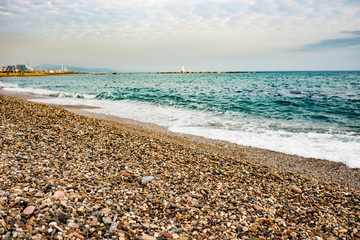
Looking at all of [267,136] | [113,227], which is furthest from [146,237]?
[267,136]

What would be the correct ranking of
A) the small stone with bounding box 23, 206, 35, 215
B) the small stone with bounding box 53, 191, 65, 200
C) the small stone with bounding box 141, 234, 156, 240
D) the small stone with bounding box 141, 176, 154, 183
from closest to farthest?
1. the small stone with bounding box 141, 234, 156, 240
2. the small stone with bounding box 23, 206, 35, 215
3. the small stone with bounding box 53, 191, 65, 200
4. the small stone with bounding box 141, 176, 154, 183

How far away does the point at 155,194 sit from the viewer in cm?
470

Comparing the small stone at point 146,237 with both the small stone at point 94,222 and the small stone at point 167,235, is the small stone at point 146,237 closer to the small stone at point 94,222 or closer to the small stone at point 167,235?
the small stone at point 167,235

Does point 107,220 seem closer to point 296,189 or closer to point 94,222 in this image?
point 94,222

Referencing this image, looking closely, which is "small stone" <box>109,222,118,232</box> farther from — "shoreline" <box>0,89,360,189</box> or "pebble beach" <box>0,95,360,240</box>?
"shoreline" <box>0,89,360,189</box>

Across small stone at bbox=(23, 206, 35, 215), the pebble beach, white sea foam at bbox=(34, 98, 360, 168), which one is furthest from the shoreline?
small stone at bbox=(23, 206, 35, 215)

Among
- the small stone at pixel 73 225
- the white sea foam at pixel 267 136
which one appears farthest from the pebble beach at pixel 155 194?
the white sea foam at pixel 267 136

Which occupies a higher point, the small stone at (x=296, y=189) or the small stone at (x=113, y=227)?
the small stone at (x=113, y=227)

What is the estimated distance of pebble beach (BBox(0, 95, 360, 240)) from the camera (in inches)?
143

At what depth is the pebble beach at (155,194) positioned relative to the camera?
363 cm

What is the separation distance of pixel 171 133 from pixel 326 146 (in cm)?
733

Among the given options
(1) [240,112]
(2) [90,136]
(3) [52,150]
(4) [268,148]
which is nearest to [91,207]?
(3) [52,150]

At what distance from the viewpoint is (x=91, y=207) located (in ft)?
13.0

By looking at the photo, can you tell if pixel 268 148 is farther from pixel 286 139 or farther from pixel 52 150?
pixel 52 150
